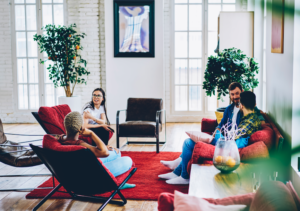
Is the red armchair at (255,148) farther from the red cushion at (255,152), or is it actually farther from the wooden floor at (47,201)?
the wooden floor at (47,201)

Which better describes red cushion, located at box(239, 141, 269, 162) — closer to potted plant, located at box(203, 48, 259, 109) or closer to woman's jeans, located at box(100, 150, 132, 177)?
woman's jeans, located at box(100, 150, 132, 177)

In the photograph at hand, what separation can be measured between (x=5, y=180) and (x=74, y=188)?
1648mm

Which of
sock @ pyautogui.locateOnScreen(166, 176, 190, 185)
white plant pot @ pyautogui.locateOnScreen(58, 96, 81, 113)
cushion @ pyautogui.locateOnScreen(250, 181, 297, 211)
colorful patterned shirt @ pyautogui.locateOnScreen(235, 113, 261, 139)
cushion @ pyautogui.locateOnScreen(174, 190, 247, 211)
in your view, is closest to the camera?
cushion @ pyautogui.locateOnScreen(250, 181, 297, 211)

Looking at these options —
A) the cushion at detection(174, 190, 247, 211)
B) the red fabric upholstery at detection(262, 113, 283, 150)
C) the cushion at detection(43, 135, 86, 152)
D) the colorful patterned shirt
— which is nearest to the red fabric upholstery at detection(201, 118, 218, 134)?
the red fabric upholstery at detection(262, 113, 283, 150)

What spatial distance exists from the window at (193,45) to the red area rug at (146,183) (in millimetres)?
3065

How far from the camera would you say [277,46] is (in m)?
3.65

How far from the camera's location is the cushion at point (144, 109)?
5.85 meters

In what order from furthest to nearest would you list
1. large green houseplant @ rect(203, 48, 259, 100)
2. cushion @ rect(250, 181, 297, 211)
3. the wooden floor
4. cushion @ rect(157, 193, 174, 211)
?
large green houseplant @ rect(203, 48, 259, 100) → the wooden floor → cushion @ rect(157, 193, 174, 211) → cushion @ rect(250, 181, 297, 211)

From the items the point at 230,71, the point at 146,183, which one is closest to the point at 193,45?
the point at 230,71

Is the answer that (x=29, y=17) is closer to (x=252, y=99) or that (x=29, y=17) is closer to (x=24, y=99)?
(x=24, y=99)

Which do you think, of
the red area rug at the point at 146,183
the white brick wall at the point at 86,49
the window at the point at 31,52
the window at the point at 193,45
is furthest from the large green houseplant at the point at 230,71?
the window at the point at 31,52

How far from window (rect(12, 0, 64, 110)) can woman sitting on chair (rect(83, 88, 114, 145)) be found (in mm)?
3314

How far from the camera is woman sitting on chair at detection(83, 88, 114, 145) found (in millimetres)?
5078

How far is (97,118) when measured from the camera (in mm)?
5195
